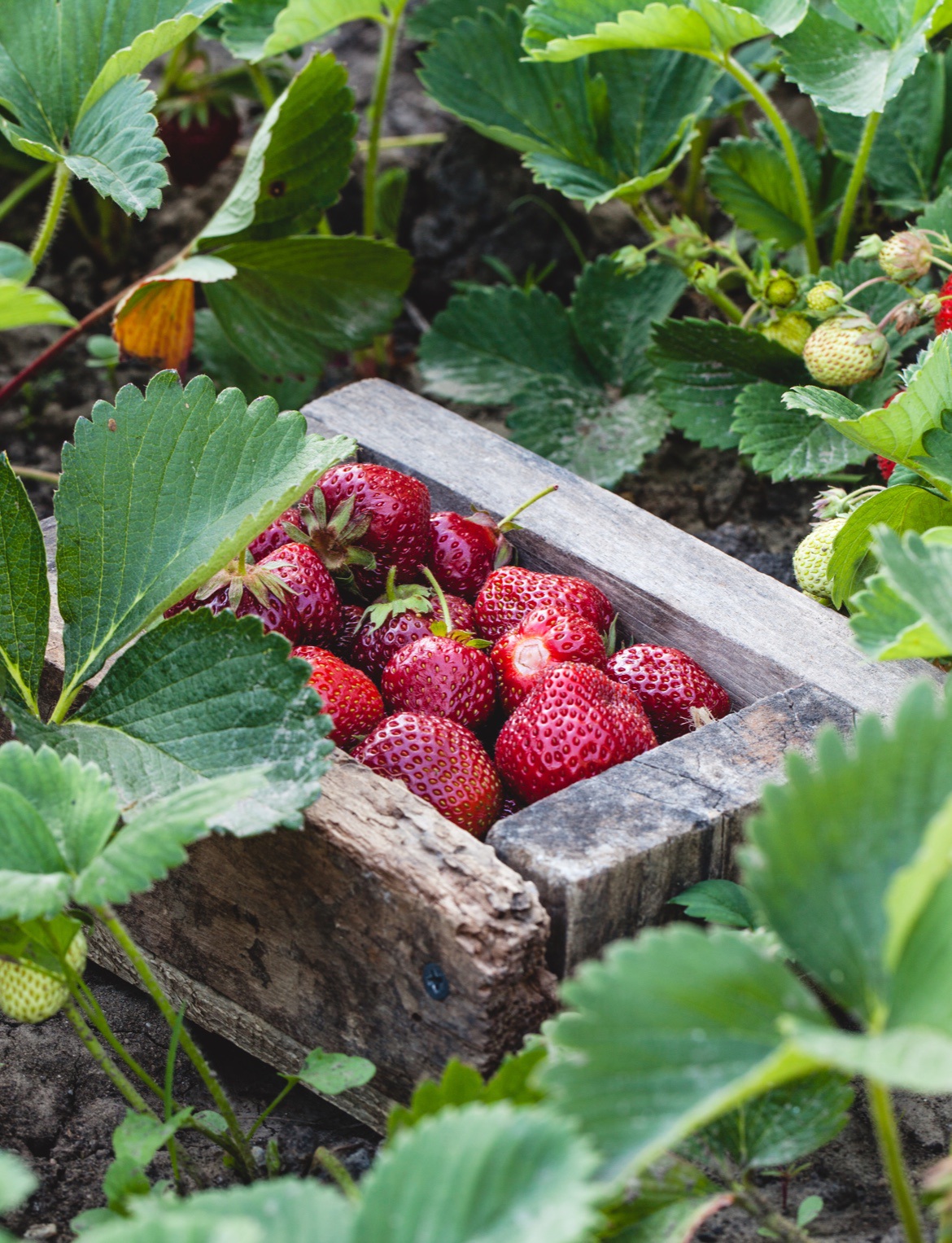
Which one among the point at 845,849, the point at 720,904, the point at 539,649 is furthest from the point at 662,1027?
the point at 539,649

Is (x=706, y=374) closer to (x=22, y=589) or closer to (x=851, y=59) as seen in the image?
(x=851, y=59)

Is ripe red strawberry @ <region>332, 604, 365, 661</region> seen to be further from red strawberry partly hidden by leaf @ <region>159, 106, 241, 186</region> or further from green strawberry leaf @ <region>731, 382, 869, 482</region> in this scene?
red strawberry partly hidden by leaf @ <region>159, 106, 241, 186</region>

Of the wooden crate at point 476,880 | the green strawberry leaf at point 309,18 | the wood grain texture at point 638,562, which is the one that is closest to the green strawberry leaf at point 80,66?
the green strawberry leaf at point 309,18

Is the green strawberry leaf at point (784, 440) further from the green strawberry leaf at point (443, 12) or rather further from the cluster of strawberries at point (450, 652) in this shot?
the green strawberry leaf at point (443, 12)

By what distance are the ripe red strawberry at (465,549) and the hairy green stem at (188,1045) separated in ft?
2.01

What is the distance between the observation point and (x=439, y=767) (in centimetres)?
123

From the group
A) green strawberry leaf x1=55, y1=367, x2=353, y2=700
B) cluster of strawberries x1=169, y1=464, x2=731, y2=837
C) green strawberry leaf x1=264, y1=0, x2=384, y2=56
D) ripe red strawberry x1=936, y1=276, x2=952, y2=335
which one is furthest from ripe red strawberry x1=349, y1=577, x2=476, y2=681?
green strawberry leaf x1=264, y1=0, x2=384, y2=56

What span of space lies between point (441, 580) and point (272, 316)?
697 millimetres

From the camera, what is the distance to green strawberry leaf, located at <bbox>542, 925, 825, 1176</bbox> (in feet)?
2.36

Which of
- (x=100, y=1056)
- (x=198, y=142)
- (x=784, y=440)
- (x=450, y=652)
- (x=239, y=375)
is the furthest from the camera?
(x=198, y=142)

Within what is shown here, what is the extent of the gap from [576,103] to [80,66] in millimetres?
782

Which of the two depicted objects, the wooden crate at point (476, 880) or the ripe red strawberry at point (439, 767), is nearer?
the wooden crate at point (476, 880)

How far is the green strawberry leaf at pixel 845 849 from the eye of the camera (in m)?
0.74

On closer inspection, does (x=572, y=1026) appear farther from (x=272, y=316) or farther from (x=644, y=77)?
(x=644, y=77)
